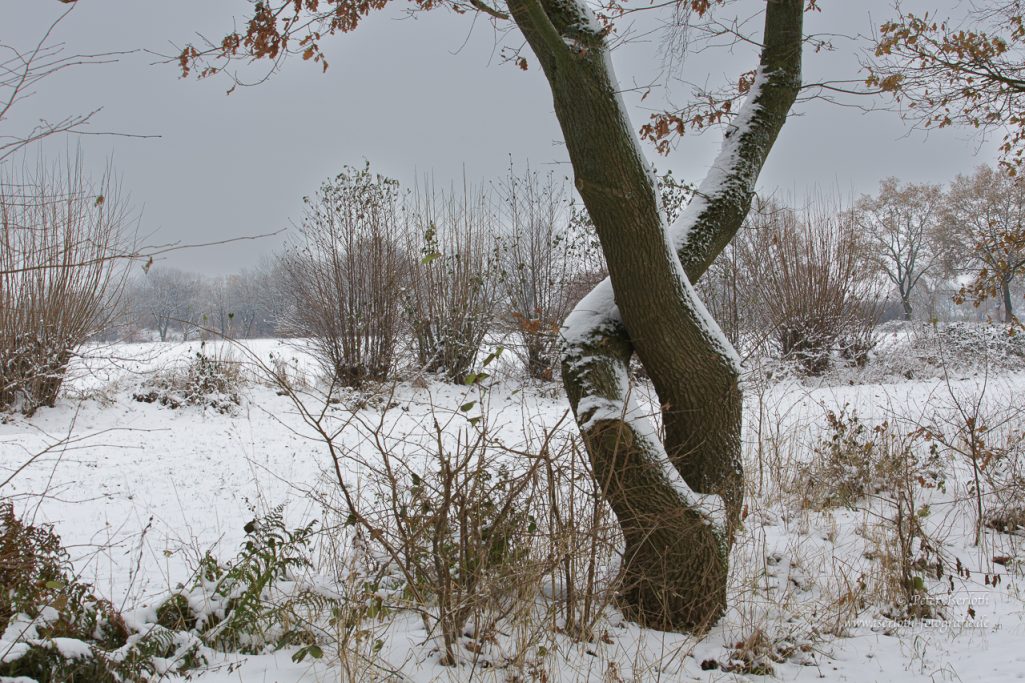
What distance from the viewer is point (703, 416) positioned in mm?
3066

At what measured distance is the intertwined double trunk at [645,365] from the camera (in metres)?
2.78

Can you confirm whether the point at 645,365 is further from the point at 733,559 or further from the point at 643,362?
the point at 733,559

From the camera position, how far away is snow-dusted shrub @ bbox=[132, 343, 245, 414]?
8.95 m

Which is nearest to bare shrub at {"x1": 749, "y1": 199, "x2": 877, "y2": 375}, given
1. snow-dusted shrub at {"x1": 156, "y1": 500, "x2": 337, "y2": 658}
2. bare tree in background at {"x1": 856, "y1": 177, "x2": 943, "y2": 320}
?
snow-dusted shrub at {"x1": 156, "y1": 500, "x2": 337, "y2": 658}

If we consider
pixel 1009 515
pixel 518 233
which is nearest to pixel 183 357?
pixel 518 233

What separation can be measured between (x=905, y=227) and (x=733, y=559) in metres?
33.0

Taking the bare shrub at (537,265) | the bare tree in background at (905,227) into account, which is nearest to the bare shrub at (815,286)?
the bare shrub at (537,265)

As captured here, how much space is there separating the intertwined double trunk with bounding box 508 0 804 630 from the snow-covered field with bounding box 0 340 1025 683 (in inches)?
9.8

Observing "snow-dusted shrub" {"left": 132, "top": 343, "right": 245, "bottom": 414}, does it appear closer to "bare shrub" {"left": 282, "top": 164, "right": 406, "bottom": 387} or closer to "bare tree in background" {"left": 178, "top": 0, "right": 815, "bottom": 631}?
"bare shrub" {"left": 282, "top": 164, "right": 406, "bottom": 387}

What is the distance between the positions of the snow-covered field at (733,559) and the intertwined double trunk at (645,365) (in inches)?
9.8

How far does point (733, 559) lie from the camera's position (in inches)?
137

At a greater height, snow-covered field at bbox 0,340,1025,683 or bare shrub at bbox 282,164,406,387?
bare shrub at bbox 282,164,406,387

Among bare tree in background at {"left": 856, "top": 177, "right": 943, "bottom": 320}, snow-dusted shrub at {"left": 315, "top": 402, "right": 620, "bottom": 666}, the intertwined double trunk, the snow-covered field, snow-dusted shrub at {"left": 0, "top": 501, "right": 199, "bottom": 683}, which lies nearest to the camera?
snow-dusted shrub at {"left": 0, "top": 501, "right": 199, "bottom": 683}

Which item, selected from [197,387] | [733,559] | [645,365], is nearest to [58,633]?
[645,365]
